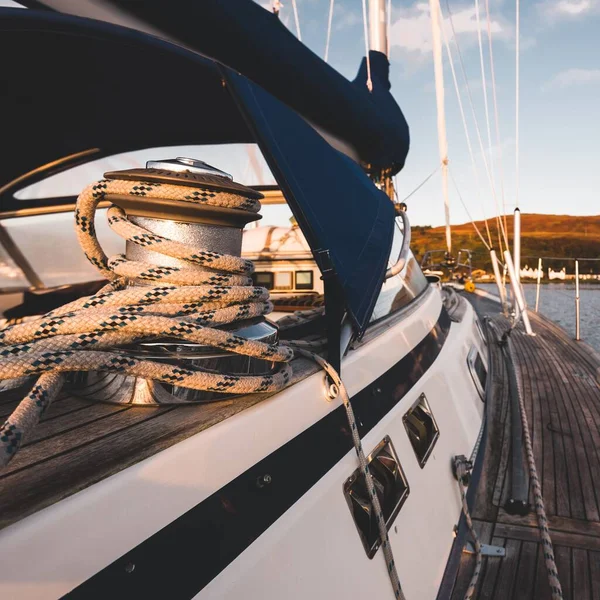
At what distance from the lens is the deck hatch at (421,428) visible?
1.67m

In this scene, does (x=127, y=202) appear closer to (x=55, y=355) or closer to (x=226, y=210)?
(x=226, y=210)

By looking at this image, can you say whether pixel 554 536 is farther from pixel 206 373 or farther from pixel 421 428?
pixel 206 373

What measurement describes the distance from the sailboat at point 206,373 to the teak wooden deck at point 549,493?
2 centimetres

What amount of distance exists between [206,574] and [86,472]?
10.2 inches

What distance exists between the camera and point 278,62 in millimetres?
2023

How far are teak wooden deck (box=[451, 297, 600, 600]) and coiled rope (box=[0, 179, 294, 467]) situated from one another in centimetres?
137

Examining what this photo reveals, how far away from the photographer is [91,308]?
91 centimetres

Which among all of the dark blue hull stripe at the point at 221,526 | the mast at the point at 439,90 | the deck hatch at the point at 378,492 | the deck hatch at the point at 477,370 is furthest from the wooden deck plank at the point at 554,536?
the mast at the point at 439,90

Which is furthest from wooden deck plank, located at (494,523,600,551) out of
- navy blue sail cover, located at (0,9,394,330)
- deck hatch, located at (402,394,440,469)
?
navy blue sail cover, located at (0,9,394,330)

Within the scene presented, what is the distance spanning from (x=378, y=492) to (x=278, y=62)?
71.9 inches

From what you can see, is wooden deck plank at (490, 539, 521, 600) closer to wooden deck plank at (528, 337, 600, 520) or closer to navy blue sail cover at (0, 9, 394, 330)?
wooden deck plank at (528, 337, 600, 520)

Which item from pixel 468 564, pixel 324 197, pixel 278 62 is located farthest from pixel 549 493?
pixel 278 62

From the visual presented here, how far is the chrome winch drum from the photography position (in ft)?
3.22

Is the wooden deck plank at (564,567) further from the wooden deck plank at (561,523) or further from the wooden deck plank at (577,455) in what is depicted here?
the wooden deck plank at (577,455)
